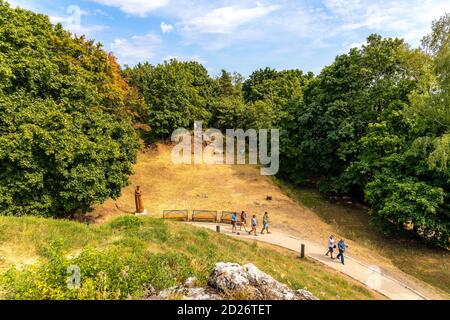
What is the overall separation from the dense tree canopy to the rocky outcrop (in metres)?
12.8

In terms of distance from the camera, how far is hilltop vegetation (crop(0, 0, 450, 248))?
16.6 m

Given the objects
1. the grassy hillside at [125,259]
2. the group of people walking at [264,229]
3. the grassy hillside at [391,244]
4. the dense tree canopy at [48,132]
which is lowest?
the grassy hillside at [391,244]

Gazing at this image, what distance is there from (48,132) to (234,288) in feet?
49.2

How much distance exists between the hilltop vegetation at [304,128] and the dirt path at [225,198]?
11.3ft

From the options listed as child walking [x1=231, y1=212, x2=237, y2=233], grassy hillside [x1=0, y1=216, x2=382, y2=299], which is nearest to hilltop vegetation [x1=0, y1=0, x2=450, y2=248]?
grassy hillside [x1=0, y1=216, x2=382, y2=299]

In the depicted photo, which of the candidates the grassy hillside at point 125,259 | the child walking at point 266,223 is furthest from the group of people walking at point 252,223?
the grassy hillside at point 125,259

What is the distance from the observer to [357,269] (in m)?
14.9

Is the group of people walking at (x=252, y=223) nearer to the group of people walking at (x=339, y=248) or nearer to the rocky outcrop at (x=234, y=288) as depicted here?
the group of people walking at (x=339, y=248)

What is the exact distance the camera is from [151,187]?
30.7 meters

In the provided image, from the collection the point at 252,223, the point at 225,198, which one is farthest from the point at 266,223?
the point at 225,198

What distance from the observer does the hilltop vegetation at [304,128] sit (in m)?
16.6

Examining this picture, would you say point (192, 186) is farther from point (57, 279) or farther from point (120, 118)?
point (57, 279)

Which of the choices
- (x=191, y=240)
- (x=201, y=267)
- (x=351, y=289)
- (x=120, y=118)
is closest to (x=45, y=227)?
(x=191, y=240)
